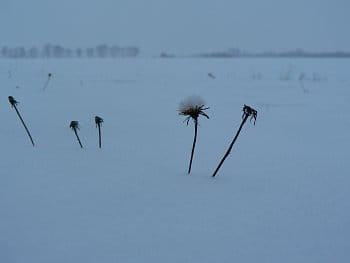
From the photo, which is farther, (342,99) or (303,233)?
(342,99)

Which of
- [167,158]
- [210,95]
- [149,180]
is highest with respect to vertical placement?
[210,95]

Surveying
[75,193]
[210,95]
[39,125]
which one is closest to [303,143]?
[75,193]

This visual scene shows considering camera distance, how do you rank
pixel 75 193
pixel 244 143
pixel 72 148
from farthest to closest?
1. pixel 244 143
2. pixel 72 148
3. pixel 75 193

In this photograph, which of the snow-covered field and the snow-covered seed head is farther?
the snow-covered seed head

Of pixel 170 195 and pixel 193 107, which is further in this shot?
pixel 193 107

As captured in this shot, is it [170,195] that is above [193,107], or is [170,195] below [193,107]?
below

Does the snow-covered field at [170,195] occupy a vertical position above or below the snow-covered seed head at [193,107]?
below

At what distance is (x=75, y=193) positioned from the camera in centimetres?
323

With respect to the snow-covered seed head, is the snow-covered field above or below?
below

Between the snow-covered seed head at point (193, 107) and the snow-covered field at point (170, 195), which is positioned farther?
the snow-covered seed head at point (193, 107)

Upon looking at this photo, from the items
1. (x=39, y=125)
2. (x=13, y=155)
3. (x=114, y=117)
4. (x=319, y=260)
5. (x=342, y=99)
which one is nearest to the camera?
(x=319, y=260)

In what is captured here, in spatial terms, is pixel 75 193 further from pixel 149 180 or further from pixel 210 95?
pixel 210 95

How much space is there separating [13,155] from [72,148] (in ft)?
2.33

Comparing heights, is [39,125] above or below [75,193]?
above
